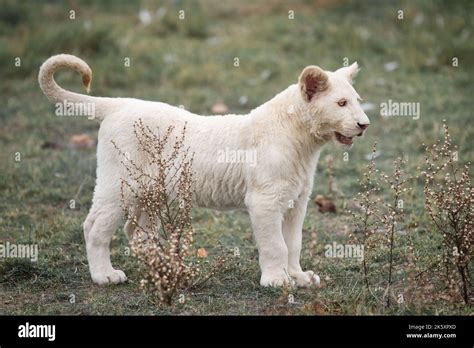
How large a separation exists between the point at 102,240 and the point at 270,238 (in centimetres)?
136

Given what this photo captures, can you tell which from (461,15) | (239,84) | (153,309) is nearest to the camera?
(153,309)

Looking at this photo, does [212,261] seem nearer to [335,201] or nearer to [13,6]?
[335,201]

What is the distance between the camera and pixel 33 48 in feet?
45.4

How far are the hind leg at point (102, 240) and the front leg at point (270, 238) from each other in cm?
112

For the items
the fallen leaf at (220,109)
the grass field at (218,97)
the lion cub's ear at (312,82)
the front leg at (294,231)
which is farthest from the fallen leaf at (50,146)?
the lion cub's ear at (312,82)

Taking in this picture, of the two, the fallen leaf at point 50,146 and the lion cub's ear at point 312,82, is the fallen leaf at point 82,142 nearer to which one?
the fallen leaf at point 50,146

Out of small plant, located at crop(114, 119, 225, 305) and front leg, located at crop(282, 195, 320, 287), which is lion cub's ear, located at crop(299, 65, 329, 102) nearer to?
front leg, located at crop(282, 195, 320, 287)

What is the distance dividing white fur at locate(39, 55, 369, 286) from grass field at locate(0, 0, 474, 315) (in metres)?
0.33

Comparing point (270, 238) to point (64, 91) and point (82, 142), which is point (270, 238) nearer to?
point (64, 91)

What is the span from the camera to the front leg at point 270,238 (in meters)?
6.40

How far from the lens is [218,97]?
12.5 metres

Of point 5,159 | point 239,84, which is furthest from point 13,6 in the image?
point 5,159
